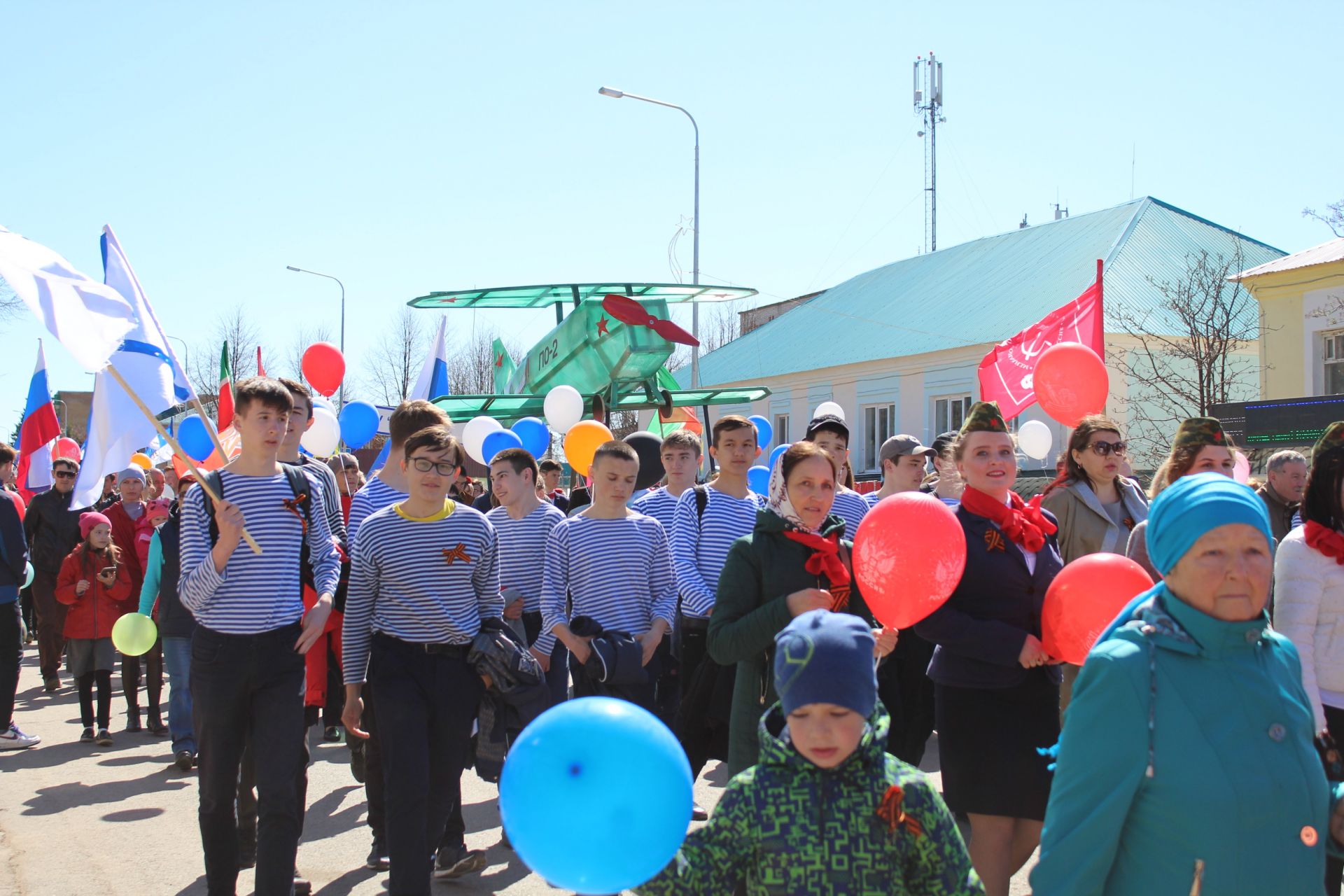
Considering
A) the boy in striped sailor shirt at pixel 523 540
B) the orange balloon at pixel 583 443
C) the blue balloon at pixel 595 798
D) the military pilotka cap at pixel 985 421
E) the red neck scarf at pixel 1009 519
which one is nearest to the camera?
the blue balloon at pixel 595 798

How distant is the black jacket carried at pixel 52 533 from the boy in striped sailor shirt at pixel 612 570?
276 inches

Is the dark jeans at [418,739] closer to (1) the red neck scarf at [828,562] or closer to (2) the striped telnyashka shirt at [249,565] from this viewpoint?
(2) the striped telnyashka shirt at [249,565]

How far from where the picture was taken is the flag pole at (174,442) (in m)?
4.05

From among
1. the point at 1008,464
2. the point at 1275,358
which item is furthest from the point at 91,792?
the point at 1275,358

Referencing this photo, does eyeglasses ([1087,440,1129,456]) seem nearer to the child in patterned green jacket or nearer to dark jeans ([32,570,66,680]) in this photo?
the child in patterned green jacket

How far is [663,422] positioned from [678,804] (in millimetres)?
18357

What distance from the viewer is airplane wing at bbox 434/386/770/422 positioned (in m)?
20.3

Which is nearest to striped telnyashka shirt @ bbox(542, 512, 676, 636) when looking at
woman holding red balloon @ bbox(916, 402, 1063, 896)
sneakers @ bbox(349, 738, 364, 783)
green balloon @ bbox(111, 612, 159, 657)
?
sneakers @ bbox(349, 738, 364, 783)

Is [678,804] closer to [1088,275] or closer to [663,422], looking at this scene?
[663,422]

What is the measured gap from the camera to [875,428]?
29922 mm

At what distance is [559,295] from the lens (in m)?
20.8

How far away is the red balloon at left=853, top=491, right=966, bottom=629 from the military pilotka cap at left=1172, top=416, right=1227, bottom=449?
1565mm

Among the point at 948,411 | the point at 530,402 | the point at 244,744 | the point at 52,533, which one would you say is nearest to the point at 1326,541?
the point at 244,744

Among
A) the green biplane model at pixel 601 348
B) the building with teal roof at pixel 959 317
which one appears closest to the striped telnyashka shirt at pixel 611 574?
the green biplane model at pixel 601 348
